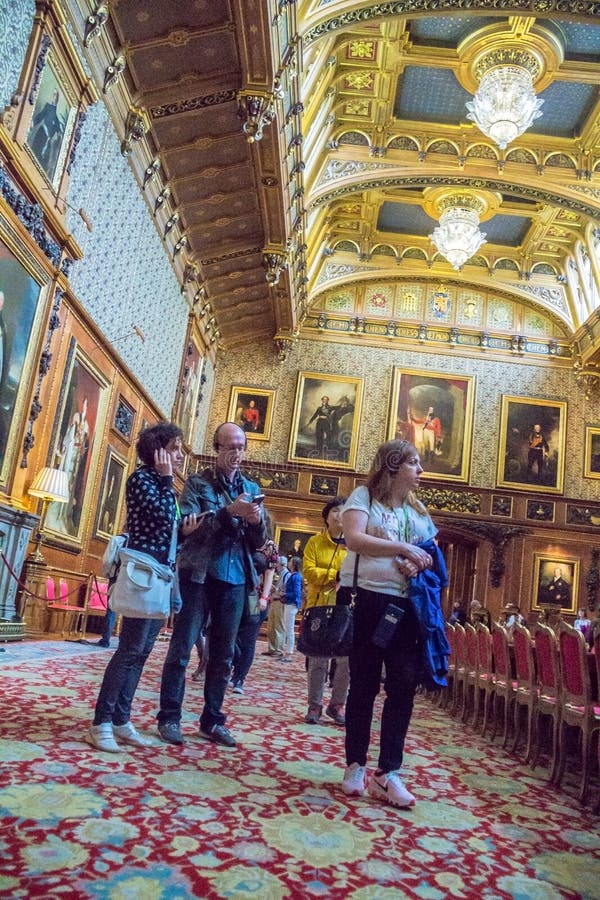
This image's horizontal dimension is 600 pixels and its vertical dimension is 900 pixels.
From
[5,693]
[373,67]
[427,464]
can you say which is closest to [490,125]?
[373,67]

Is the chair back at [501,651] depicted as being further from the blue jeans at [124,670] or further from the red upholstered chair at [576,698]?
the blue jeans at [124,670]

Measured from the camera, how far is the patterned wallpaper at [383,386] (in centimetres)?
1811

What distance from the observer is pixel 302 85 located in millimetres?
11242

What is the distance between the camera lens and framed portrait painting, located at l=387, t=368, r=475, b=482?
17938mm

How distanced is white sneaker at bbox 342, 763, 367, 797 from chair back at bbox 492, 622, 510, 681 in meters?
2.87

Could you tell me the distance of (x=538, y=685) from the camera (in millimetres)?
4930

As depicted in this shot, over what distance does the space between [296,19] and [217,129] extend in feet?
6.56

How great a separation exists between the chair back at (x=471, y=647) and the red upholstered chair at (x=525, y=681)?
4.39 ft

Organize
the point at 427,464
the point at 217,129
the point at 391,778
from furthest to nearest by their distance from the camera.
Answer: the point at 427,464, the point at 217,129, the point at 391,778

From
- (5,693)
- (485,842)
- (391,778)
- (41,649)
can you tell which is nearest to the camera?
(485,842)

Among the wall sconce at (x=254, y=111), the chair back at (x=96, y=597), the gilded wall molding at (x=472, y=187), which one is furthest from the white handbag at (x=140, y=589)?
the gilded wall molding at (x=472, y=187)

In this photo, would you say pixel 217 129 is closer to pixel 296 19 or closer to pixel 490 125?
pixel 296 19

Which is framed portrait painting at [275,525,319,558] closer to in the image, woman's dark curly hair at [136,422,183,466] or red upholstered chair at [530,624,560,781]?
red upholstered chair at [530,624,560,781]

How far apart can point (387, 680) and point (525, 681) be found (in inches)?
101
